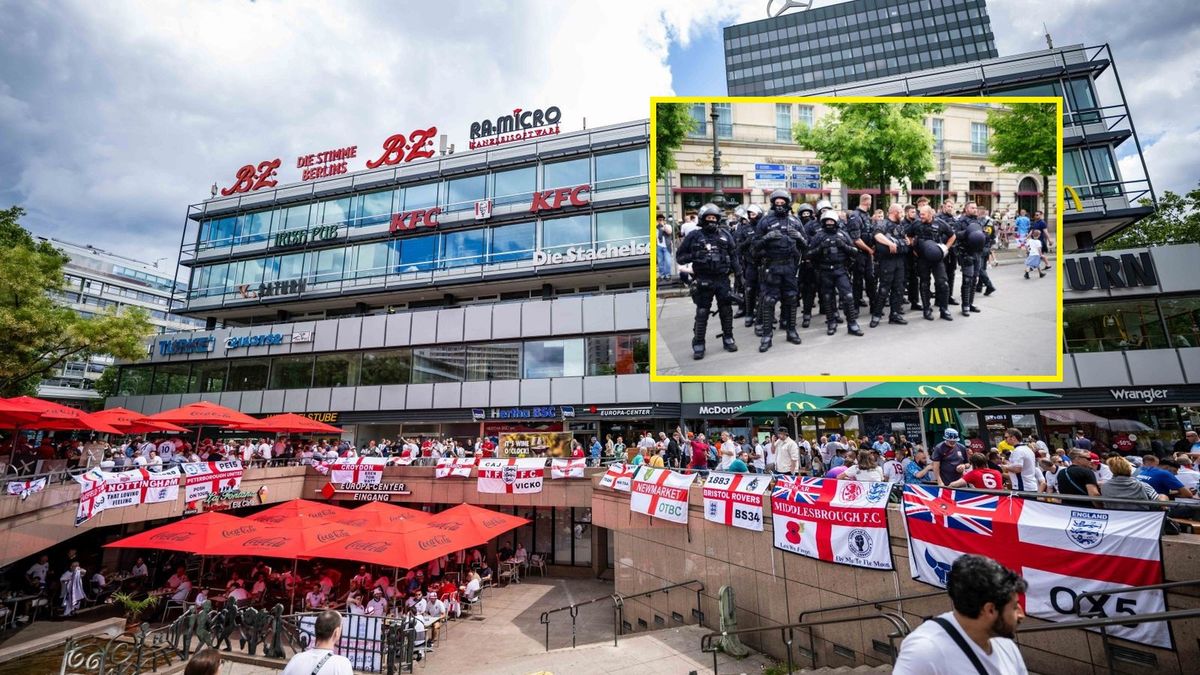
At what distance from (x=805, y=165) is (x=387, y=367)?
95.7 feet

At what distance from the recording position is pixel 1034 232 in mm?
12016

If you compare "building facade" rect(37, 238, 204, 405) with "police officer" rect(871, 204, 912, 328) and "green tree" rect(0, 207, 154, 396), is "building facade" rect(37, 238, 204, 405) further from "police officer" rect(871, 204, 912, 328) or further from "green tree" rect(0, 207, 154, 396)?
"police officer" rect(871, 204, 912, 328)

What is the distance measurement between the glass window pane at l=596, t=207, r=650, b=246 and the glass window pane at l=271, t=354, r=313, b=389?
2055cm

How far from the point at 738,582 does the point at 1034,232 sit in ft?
31.7

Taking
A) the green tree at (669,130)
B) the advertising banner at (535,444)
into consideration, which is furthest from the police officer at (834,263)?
the advertising banner at (535,444)

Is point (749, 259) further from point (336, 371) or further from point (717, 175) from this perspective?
point (336, 371)

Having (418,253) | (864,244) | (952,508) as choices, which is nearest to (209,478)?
(418,253)

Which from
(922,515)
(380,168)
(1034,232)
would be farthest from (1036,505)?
(380,168)

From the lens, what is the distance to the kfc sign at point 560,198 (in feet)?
113

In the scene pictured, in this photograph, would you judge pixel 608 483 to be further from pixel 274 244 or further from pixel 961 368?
pixel 274 244

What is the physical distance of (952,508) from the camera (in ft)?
25.3

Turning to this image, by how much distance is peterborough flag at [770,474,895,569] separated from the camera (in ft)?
28.6

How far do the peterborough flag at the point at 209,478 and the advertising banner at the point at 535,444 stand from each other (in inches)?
415

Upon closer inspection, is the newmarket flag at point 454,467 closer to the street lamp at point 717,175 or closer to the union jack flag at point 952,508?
the street lamp at point 717,175
